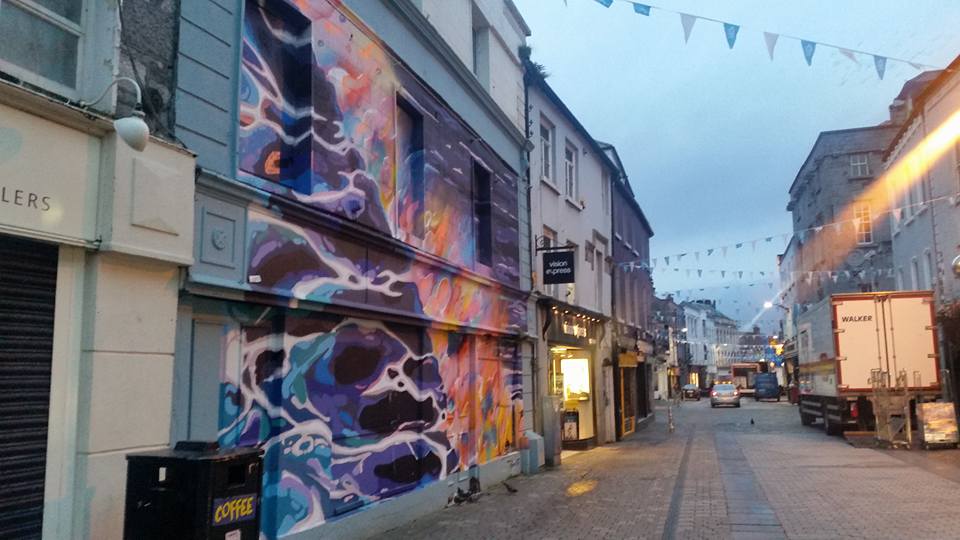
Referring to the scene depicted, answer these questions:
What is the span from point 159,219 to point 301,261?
84.8 inches

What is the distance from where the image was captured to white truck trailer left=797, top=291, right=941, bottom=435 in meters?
18.4

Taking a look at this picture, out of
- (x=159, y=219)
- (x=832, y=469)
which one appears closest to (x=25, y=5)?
(x=159, y=219)

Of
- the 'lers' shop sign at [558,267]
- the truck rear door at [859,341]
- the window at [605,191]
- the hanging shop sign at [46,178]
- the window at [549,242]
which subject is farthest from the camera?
the window at [605,191]

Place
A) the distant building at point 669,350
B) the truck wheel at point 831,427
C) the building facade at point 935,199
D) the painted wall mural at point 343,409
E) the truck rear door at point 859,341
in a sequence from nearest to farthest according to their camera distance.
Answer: the painted wall mural at point 343,409
the truck rear door at point 859,341
the building facade at point 935,199
the truck wheel at point 831,427
the distant building at point 669,350

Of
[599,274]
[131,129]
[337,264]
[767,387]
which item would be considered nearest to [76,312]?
[131,129]

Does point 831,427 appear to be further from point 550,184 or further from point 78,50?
point 78,50

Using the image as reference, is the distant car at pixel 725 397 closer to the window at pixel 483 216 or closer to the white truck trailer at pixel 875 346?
the white truck trailer at pixel 875 346

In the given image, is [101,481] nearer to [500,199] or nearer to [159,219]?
[159,219]

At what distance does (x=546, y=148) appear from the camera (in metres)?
19.3

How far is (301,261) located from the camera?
304 inches

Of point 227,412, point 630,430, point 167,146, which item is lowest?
point 630,430

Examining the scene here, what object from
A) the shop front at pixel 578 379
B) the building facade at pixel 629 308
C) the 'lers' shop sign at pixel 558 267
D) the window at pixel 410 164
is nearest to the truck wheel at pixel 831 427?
the building facade at pixel 629 308

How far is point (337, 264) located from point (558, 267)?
859 centimetres

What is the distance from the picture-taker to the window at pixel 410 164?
1059cm
